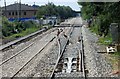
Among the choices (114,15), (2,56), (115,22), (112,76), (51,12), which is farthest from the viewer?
(51,12)

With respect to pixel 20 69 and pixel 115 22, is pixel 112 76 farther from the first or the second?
pixel 115 22

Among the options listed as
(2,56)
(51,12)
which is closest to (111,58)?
(2,56)

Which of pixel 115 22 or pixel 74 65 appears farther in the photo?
pixel 115 22

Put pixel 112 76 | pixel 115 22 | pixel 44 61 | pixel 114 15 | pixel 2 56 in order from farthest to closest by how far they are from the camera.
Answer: pixel 115 22 < pixel 114 15 < pixel 2 56 < pixel 44 61 < pixel 112 76

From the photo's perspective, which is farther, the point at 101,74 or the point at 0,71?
the point at 0,71

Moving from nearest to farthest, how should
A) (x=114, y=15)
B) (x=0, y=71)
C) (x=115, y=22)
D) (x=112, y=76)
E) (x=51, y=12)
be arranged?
(x=112, y=76) < (x=0, y=71) < (x=114, y=15) < (x=115, y=22) < (x=51, y=12)

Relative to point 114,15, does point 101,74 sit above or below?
below

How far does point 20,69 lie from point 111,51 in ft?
24.7

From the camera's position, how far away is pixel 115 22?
22.6 meters

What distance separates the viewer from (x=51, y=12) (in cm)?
9619

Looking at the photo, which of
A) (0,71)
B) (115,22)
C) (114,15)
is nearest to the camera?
(0,71)

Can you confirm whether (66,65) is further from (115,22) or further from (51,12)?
(51,12)

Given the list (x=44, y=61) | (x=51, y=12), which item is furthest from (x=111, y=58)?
(x=51, y=12)

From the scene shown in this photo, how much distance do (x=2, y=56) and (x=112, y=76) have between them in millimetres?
8527
